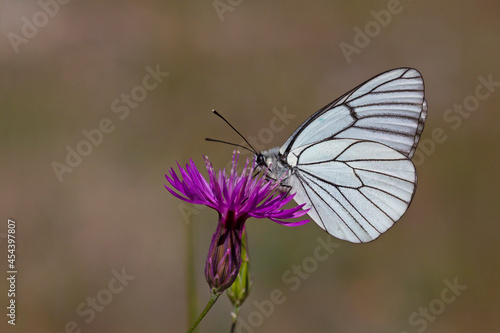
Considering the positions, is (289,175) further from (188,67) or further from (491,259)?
(188,67)

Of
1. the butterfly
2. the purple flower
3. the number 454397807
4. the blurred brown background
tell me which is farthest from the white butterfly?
the number 454397807

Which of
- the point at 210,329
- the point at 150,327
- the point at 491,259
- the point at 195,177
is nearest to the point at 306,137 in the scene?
the point at 195,177

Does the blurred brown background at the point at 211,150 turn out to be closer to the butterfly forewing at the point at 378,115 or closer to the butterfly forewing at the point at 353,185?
the butterfly forewing at the point at 353,185

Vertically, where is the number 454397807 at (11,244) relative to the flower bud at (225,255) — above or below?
above

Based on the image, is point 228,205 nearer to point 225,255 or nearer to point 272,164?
point 225,255

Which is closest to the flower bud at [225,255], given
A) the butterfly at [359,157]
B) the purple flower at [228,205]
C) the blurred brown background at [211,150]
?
the purple flower at [228,205]

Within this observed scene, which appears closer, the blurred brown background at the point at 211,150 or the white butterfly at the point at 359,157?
the white butterfly at the point at 359,157
